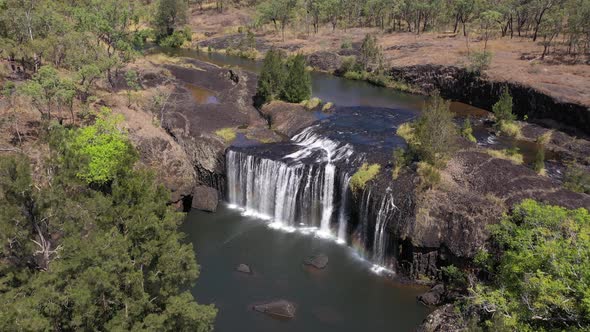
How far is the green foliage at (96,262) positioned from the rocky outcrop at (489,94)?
57.1 meters

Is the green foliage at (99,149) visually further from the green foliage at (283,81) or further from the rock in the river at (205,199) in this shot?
the green foliage at (283,81)

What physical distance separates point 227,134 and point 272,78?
52.5 feet

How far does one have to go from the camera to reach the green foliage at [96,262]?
59.5ft

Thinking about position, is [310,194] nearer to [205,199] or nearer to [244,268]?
[244,268]

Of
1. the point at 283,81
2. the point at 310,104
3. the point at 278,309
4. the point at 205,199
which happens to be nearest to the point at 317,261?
the point at 278,309

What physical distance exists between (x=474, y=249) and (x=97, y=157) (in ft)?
99.3

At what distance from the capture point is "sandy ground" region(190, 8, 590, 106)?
2633 inches

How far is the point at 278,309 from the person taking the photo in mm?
31078

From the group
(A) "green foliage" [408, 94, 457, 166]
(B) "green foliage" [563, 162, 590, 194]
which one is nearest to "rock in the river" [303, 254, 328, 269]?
(A) "green foliage" [408, 94, 457, 166]

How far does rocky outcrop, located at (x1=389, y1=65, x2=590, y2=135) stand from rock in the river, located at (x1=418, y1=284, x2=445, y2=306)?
1534 inches

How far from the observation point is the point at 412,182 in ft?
122

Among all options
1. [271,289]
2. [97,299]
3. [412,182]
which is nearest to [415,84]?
[412,182]

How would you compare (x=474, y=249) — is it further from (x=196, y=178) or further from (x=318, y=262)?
(x=196, y=178)

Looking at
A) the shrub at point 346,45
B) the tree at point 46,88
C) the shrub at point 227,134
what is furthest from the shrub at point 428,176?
the shrub at point 346,45
